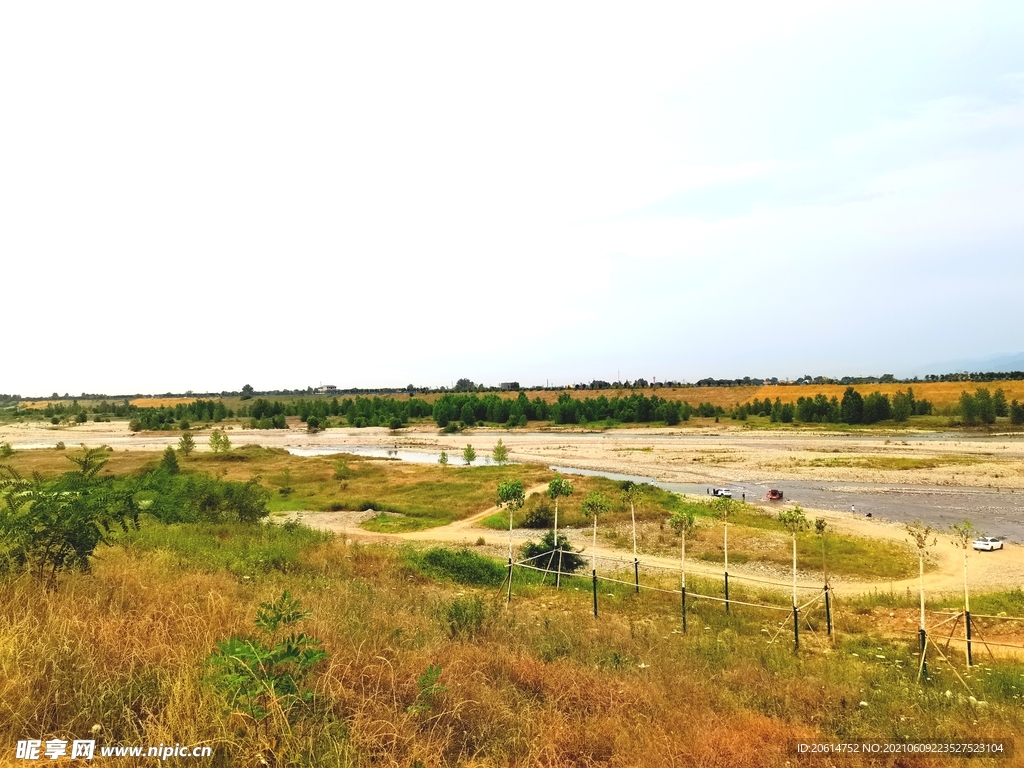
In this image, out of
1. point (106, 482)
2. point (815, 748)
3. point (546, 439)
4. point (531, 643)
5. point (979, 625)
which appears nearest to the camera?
point (815, 748)

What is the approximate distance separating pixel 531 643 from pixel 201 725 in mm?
4825

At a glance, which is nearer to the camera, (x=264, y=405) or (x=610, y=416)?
(x=610, y=416)

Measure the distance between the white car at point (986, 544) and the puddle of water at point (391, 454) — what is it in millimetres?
43300

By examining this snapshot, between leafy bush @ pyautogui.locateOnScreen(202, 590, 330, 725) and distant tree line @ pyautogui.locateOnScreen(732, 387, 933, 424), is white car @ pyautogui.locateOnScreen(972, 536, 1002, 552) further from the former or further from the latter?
distant tree line @ pyautogui.locateOnScreen(732, 387, 933, 424)

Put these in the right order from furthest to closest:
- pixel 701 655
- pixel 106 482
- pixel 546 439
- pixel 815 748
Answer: pixel 546 439 < pixel 106 482 < pixel 701 655 < pixel 815 748

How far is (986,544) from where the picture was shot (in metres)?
26.1

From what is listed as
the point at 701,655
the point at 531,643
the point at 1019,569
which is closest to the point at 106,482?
the point at 531,643

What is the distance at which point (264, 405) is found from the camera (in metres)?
147

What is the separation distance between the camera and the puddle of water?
68.9m

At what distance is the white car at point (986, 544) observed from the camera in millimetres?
25922

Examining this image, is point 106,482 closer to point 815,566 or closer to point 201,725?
point 201,725

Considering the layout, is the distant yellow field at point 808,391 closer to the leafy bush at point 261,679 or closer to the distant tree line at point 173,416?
the distant tree line at point 173,416

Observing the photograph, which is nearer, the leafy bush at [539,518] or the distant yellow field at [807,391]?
the leafy bush at [539,518]

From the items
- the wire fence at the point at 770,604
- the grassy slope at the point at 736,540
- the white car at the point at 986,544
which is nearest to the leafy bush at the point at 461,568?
the wire fence at the point at 770,604
